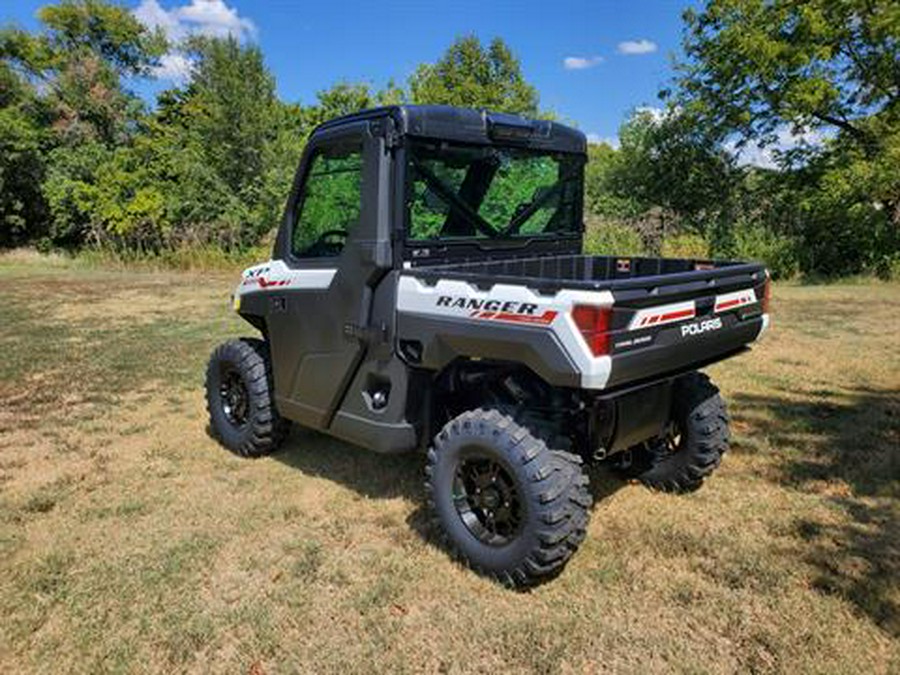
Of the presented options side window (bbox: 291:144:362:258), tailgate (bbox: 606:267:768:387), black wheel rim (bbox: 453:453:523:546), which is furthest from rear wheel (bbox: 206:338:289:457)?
tailgate (bbox: 606:267:768:387)

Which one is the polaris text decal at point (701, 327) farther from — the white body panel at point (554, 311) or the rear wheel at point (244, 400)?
the rear wheel at point (244, 400)

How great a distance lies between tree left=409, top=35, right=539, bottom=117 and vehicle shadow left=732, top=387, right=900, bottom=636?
100ft

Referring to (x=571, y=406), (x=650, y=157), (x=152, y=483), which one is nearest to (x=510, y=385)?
(x=571, y=406)

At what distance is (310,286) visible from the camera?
3.91 metres

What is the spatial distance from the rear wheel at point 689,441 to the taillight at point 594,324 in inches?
56.0

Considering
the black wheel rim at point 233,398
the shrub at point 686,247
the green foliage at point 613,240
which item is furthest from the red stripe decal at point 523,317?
the shrub at point 686,247

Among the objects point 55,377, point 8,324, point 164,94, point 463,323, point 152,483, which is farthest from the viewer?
point 164,94

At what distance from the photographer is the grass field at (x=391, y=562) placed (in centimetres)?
274

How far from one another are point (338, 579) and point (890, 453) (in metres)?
3.69

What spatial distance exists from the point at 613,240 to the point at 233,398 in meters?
12.8

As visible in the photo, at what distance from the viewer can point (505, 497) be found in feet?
10.6

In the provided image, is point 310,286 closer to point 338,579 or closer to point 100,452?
point 338,579

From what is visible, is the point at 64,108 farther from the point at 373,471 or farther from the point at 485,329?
the point at 485,329

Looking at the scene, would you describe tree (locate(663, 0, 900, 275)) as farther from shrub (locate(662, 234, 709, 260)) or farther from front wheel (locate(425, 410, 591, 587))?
front wheel (locate(425, 410, 591, 587))
